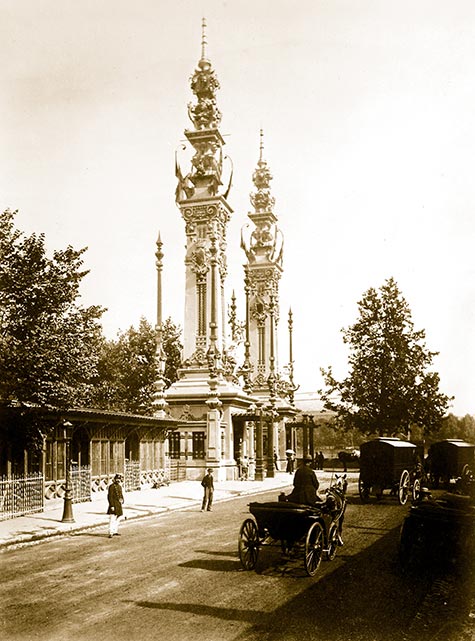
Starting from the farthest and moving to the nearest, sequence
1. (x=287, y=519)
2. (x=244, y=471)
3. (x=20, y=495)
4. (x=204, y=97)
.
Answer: (x=204, y=97), (x=244, y=471), (x=20, y=495), (x=287, y=519)

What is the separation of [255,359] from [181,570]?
159 ft

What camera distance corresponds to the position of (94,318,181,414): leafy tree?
57.4 meters

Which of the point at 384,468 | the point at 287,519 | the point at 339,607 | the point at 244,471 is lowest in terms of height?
the point at 244,471

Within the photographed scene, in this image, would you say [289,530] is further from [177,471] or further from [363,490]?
[177,471]

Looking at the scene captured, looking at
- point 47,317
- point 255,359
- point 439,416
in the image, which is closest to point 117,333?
point 255,359

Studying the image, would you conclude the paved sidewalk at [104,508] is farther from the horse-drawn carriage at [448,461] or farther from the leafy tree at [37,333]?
the horse-drawn carriage at [448,461]

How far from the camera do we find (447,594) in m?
10.2

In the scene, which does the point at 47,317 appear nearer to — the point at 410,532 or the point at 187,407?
the point at 410,532

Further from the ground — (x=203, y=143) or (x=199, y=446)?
(x=203, y=143)

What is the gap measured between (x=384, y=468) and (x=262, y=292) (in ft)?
126

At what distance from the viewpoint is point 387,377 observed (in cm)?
4269

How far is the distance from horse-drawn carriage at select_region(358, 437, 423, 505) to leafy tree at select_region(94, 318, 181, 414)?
110ft

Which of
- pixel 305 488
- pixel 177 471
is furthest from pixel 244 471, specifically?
pixel 305 488

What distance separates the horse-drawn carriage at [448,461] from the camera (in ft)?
99.2
